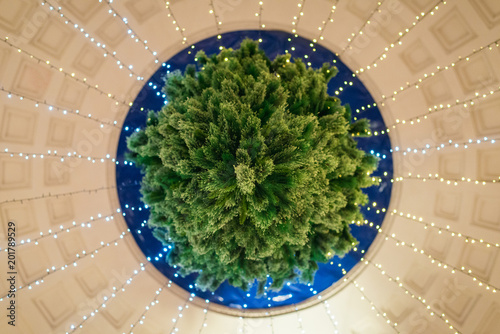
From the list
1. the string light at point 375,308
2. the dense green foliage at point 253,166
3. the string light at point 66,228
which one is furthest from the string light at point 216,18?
the string light at point 375,308

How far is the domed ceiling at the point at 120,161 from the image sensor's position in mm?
4117

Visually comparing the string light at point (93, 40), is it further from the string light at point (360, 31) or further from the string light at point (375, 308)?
the string light at point (375, 308)

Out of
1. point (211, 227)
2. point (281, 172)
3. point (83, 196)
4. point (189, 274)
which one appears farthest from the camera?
point (189, 274)

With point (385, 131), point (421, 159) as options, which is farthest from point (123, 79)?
point (421, 159)

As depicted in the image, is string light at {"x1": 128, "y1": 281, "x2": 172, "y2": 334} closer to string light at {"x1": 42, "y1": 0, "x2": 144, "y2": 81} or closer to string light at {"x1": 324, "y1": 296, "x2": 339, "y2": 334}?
string light at {"x1": 324, "y1": 296, "x2": 339, "y2": 334}

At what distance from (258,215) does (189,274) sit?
2463mm

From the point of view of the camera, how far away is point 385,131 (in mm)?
4824

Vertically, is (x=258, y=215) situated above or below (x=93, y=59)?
below

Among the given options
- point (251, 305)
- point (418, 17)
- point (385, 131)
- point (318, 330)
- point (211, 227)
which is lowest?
point (318, 330)

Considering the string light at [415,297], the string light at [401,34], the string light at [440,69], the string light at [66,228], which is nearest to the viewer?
the string light at [440,69]

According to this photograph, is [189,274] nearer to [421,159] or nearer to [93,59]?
[93,59]

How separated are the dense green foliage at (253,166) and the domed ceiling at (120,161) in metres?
0.74

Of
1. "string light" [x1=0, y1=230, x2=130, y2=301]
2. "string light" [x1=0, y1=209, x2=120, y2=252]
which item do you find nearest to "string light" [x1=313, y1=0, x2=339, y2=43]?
"string light" [x1=0, y1=209, x2=120, y2=252]

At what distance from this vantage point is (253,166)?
2926 mm
